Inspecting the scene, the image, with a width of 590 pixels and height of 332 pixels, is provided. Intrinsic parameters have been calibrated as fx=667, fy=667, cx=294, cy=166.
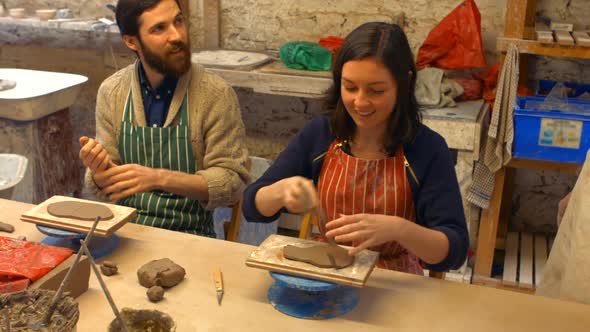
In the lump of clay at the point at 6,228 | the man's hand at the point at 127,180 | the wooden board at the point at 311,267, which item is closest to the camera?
the wooden board at the point at 311,267

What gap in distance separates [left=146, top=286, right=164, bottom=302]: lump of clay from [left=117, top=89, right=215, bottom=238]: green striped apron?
780mm

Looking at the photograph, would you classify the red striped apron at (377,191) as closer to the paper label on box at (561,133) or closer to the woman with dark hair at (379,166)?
the woman with dark hair at (379,166)

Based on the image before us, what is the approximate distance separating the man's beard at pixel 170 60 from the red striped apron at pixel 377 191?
70 cm

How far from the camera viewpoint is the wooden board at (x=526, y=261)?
11.2ft

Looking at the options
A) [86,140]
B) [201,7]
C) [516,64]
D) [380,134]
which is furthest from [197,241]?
[201,7]

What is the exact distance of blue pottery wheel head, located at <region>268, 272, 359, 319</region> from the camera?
1583mm

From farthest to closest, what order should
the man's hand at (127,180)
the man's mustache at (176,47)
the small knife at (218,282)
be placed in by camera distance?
the man's mustache at (176,47), the man's hand at (127,180), the small knife at (218,282)

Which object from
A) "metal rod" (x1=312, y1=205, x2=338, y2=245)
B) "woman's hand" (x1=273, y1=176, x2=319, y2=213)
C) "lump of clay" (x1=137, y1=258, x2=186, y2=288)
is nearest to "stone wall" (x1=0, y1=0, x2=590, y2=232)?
"metal rod" (x1=312, y1=205, x2=338, y2=245)

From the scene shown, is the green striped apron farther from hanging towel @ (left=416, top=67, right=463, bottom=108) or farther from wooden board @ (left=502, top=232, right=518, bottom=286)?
wooden board @ (left=502, top=232, right=518, bottom=286)

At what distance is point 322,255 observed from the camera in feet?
A: 5.41

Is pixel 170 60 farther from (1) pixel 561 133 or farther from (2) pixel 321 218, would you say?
(1) pixel 561 133

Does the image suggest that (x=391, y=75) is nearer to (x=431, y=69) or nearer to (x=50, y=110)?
(x=431, y=69)

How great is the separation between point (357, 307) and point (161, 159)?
1097 millimetres

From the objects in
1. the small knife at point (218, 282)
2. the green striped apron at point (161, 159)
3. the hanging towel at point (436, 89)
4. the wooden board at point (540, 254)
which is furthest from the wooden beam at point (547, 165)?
the small knife at point (218, 282)
